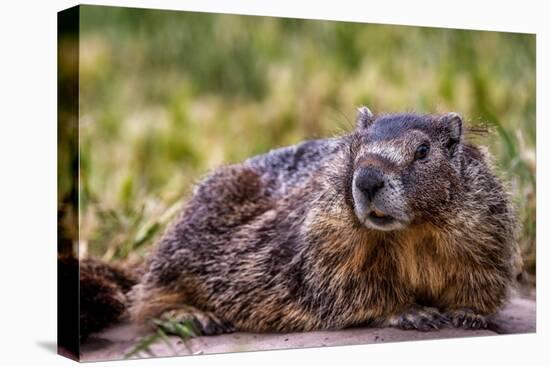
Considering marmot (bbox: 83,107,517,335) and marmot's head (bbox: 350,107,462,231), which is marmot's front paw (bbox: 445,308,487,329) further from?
marmot's head (bbox: 350,107,462,231)

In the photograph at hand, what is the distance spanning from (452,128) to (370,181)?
0.89 m

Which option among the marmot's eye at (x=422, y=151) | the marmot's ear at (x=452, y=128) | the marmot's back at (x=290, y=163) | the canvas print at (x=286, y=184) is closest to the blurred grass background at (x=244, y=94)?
the canvas print at (x=286, y=184)

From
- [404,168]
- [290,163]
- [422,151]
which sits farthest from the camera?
[290,163]

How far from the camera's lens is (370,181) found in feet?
24.1

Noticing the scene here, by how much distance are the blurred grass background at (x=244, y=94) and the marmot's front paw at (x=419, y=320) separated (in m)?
1.25

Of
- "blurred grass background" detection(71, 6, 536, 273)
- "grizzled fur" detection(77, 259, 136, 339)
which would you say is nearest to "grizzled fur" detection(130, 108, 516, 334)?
"grizzled fur" detection(77, 259, 136, 339)

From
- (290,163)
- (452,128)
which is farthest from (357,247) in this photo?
(290,163)

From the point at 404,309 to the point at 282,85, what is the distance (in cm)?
264

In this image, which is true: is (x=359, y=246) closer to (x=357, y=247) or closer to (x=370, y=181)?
(x=357, y=247)

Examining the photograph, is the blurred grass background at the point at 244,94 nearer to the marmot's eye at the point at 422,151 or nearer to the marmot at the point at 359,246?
the marmot at the point at 359,246

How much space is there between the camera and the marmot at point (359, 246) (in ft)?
25.0

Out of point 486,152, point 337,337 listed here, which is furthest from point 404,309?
point 486,152

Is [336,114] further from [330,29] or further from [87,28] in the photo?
[87,28]

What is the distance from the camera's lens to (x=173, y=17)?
8.45 metres
